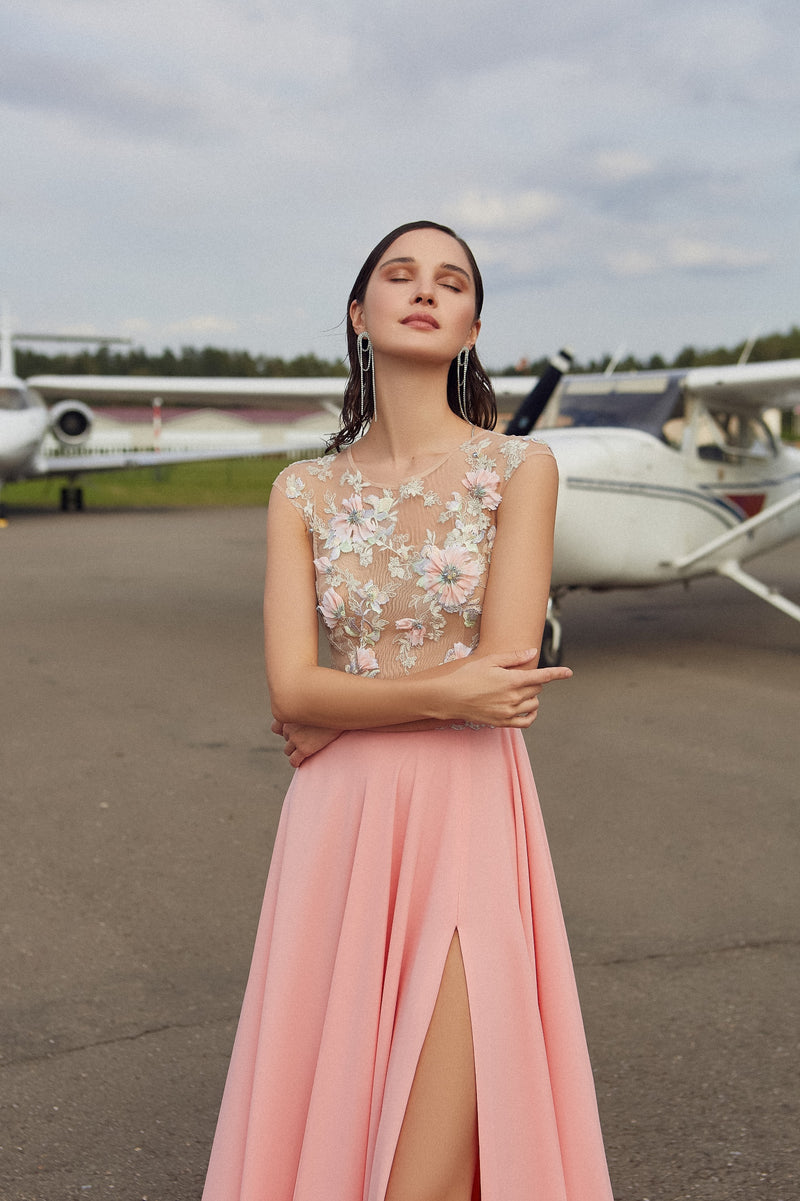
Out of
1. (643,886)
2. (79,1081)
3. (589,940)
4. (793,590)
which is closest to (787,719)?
(643,886)

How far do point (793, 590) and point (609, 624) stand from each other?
4024 millimetres

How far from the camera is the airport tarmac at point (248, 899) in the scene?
2543 millimetres

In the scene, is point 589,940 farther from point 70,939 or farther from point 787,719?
point 787,719

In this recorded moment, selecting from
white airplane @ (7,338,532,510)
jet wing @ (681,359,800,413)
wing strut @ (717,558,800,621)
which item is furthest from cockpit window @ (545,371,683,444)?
white airplane @ (7,338,532,510)

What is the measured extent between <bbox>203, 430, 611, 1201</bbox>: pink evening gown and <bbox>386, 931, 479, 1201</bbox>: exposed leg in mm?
19

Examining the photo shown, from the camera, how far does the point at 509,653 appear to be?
1.51 m

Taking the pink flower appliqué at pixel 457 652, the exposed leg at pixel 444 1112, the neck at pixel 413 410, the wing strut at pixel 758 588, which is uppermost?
the neck at pixel 413 410

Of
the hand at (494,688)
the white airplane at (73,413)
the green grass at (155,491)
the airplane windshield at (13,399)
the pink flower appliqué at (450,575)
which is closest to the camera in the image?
the hand at (494,688)

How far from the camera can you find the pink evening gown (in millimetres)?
1557

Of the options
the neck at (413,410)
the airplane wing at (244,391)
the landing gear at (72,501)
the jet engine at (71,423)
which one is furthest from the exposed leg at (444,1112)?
the jet engine at (71,423)

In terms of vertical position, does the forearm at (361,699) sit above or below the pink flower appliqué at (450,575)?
below

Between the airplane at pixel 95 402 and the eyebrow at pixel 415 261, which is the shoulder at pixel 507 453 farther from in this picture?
the airplane at pixel 95 402

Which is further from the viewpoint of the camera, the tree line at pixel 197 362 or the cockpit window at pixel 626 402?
the tree line at pixel 197 362

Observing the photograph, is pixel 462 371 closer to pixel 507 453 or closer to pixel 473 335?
pixel 473 335
